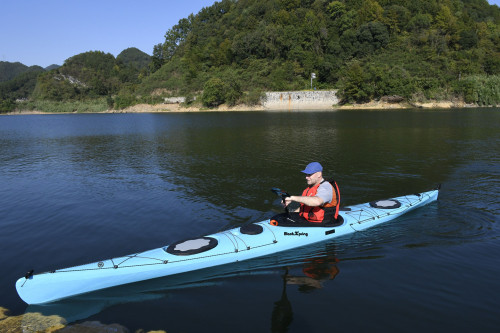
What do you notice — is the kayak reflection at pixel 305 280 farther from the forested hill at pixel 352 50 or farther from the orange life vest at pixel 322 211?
the forested hill at pixel 352 50

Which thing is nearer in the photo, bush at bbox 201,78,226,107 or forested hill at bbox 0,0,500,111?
forested hill at bbox 0,0,500,111

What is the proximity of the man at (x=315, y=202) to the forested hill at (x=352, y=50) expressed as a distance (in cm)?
6691

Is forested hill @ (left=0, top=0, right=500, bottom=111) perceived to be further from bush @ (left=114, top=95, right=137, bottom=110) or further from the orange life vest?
the orange life vest

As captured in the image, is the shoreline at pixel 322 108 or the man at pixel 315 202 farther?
the shoreline at pixel 322 108

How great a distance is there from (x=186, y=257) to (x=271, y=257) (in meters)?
2.07

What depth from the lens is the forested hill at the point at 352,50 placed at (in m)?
70.2

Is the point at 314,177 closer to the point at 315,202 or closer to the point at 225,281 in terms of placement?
the point at 315,202

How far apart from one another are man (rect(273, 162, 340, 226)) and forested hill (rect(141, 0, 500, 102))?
66.9 meters

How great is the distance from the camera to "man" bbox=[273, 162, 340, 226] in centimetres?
750

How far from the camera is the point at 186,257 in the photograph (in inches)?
265

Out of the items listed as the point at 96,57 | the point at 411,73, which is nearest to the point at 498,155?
the point at 411,73

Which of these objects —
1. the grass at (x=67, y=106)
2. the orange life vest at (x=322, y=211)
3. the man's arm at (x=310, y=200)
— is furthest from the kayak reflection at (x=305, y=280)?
the grass at (x=67, y=106)

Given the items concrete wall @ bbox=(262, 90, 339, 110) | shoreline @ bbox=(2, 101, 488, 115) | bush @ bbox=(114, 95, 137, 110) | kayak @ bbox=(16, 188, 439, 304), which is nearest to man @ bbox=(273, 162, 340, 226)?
kayak @ bbox=(16, 188, 439, 304)

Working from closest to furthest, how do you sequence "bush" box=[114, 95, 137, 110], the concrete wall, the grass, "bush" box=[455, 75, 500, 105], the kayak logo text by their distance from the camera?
the kayak logo text < "bush" box=[455, 75, 500, 105] < the concrete wall < "bush" box=[114, 95, 137, 110] < the grass
